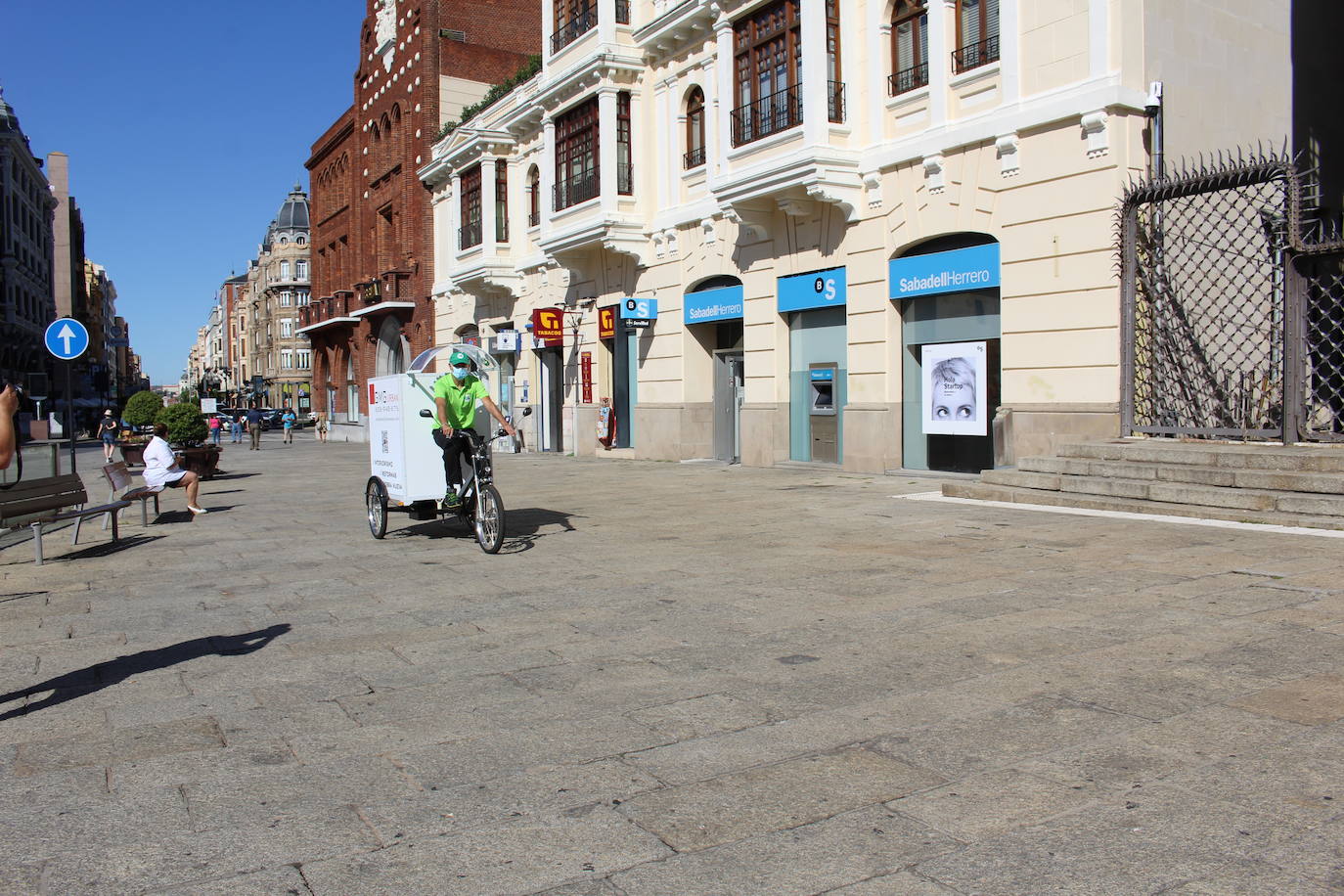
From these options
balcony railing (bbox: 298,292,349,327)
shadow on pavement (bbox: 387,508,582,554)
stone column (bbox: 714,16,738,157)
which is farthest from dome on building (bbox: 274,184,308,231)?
shadow on pavement (bbox: 387,508,582,554)

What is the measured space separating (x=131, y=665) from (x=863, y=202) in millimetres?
14267

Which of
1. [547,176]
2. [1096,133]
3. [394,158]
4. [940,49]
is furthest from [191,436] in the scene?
[394,158]

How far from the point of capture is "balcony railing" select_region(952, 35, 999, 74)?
15.2 meters

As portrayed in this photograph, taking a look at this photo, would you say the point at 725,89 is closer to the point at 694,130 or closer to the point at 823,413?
the point at 694,130

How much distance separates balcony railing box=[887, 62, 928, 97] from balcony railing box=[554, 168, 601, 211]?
8.63 m

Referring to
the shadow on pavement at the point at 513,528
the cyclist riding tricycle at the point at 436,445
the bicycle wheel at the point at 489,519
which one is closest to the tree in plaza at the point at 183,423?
the shadow on pavement at the point at 513,528

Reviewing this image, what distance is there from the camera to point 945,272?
16.0 metres

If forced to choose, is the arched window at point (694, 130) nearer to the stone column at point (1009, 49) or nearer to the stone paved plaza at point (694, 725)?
the stone column at point (1009, 49)

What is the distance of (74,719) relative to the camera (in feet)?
15.2

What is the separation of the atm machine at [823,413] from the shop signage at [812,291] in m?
1.11

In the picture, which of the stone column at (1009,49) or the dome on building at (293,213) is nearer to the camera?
the stone column at (1009,49)

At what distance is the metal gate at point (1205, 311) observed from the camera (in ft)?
39.2

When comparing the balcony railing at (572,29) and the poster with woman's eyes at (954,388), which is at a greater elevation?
the balcony railing at (572,29)

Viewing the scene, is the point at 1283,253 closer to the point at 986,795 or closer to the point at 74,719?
the point at 986,795
